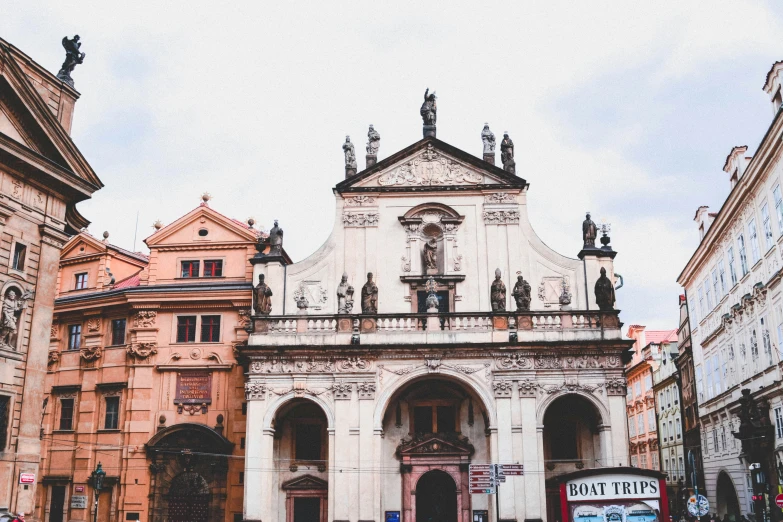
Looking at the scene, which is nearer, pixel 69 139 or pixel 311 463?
pixel 69 139

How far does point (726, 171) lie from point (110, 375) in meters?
27.4

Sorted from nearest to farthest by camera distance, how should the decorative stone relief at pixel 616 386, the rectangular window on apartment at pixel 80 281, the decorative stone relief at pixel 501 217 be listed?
the decorative stone relief at pixel 616 386 → the decorative stone relief at pixel 501 217 → the rectangular window on apartment at pixel 80 281

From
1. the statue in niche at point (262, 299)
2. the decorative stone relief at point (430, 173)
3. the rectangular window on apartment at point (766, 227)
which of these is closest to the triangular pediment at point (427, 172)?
A: the decorative stone relief at point (430, 173)

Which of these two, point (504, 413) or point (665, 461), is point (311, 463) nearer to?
point (504, 413)

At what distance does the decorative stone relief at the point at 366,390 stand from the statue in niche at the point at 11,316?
41.1 feet

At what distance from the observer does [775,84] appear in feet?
85.7

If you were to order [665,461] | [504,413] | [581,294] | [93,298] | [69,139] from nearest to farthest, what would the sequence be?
[69,139], [504,413], [581,294], [93,298], [665,461]

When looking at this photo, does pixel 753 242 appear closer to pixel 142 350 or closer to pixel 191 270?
pixel 191 270

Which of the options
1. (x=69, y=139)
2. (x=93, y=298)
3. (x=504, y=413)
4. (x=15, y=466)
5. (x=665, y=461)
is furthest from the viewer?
(x=665, y=461)

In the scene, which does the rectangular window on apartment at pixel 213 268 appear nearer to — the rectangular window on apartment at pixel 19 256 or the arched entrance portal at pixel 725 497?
the rectangular window on apartment at pixel 19 256

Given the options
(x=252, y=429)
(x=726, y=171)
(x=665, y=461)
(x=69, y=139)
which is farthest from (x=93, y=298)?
(x=665, y=461)

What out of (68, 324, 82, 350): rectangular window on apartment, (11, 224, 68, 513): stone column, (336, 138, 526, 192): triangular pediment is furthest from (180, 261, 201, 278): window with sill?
(11, 224, 68, 513): stone column

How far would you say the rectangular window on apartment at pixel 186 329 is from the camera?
108 feet

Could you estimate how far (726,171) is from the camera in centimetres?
3331
